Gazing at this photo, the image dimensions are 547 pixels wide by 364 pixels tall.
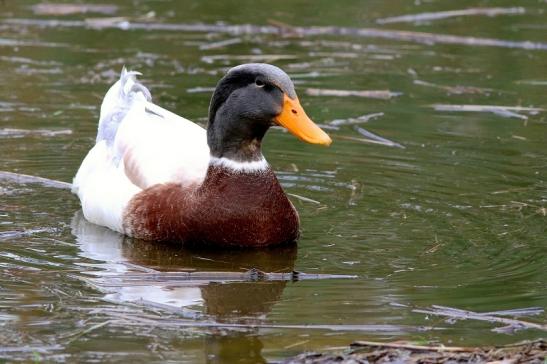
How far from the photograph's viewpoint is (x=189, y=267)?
25.8 feet

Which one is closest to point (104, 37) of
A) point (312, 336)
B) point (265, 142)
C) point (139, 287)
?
point (265, 142)

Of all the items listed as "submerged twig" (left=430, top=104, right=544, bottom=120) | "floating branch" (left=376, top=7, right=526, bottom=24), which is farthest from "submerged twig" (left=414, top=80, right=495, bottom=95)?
"floating branch" (left=376, top=7, right=526, bottom=24)

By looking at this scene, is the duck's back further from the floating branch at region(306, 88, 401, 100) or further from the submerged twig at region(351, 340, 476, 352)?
the floating branch at region(306, 88, 401, 100)

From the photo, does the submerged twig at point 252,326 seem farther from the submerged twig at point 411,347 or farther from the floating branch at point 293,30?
the floating branch at point 293,30

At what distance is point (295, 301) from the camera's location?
6934mm

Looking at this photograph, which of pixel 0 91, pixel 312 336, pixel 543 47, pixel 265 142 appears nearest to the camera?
pixel 312 336

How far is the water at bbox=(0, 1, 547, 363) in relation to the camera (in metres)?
6.42

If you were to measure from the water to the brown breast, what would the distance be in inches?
4.8

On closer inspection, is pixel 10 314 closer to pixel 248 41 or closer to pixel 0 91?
pixel 0 91

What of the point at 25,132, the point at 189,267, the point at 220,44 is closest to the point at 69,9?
the point at 220,44

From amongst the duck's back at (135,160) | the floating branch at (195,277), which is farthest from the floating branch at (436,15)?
the floating branch at (195,277)

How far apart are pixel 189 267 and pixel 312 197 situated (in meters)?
1.81

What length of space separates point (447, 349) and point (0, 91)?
7.97 m

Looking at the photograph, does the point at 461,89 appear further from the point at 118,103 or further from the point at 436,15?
the point at 118,103
